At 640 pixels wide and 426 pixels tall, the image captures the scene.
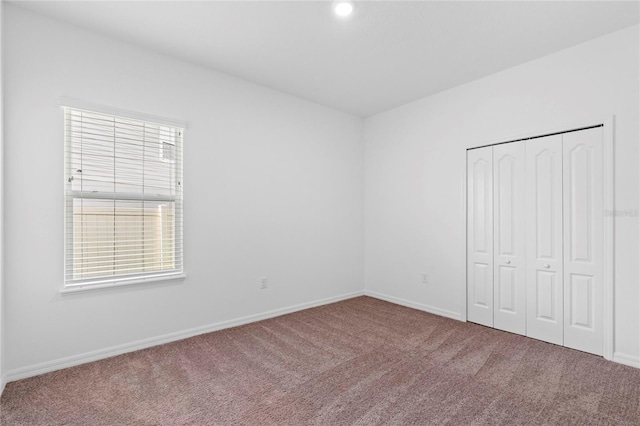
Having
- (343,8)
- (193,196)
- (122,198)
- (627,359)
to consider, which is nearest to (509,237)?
(627,359)

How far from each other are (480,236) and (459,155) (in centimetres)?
99

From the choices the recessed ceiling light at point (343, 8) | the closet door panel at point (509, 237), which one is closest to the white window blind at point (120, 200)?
the recessed ceiling light at point (343, 8)

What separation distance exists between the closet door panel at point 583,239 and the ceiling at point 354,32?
0.97 metres

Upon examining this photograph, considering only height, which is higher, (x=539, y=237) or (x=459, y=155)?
(x=459, y=155)

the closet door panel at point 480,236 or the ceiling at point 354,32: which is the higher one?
the ceiling at point 354,32

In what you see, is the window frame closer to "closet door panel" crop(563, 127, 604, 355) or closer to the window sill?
the window sill

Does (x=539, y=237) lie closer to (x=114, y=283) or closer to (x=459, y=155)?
(x=459, y=155)

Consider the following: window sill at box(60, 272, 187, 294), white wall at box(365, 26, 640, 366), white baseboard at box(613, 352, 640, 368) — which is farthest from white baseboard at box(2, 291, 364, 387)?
white baseboard at box(613, 352, 640, 368)

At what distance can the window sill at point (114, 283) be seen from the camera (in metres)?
2.59

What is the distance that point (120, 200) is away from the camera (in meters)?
2.86

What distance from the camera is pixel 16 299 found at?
7.84ft

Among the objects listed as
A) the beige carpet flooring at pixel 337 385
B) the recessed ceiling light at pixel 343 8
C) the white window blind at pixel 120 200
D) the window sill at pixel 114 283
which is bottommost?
the beige carpet flooring at pixel 337 385

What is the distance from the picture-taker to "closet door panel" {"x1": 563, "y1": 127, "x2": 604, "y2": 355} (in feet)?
9.20

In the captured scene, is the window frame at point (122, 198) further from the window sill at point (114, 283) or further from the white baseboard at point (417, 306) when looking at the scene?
the white baseboard at point (417, 306)
